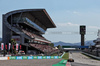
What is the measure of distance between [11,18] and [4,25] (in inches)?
173

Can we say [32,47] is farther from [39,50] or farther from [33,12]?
[33,12]

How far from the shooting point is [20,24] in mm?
83750

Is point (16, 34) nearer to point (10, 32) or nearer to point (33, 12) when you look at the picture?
point (10, 32)

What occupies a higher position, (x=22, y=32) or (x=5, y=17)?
(x=5, y=17)

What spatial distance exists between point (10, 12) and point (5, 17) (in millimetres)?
3156

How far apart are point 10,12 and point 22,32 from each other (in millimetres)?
10906

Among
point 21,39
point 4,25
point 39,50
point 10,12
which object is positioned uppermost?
point 10,12

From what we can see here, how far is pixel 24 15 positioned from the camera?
81125 millimetres

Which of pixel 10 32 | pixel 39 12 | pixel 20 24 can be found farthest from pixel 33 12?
pixel 10 32

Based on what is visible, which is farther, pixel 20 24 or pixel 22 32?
pixel 20 24

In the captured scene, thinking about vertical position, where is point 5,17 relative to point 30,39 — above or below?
above

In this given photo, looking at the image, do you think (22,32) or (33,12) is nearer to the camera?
(22,32)

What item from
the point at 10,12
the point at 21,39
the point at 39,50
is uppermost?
the point at 10,12

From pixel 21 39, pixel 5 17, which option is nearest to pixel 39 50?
pixel 21 39
